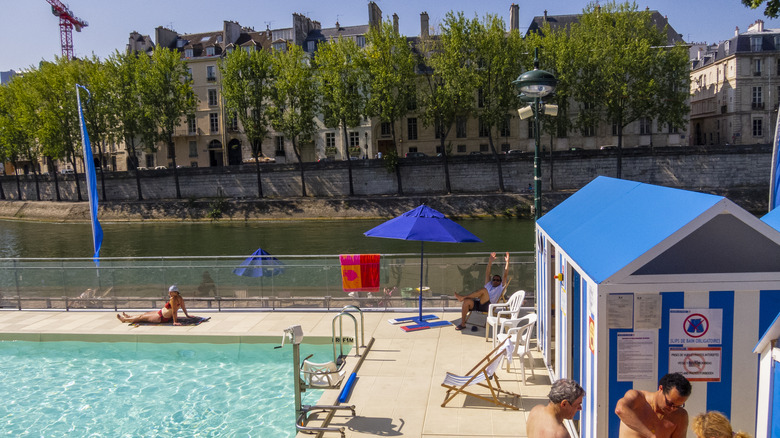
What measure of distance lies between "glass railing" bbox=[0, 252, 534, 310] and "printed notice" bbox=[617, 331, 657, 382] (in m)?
7.48

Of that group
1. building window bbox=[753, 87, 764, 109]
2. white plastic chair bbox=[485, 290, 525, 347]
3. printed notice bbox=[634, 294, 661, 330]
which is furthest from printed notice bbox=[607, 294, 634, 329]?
building window bbox=[753, 87, 764, 109]

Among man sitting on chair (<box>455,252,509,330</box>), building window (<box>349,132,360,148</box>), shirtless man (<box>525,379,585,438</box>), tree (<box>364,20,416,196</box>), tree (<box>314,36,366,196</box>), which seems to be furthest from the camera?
building window (<box>349,132,360,148</box>)

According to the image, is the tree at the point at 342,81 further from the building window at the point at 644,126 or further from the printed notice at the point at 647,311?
the printed notice at the point at 647,311

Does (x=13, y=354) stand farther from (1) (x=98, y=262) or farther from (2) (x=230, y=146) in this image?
(2) (x=230, y=146)

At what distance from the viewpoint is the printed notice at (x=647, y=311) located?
5.54m

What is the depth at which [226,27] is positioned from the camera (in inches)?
2581

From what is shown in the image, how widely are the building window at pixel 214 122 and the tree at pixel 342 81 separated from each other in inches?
715

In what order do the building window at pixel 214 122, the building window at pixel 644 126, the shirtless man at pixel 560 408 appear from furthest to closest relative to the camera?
the building window at pixel 214 122 < the building window at pixel 644 126 < the shirtless man at pixel 560 408

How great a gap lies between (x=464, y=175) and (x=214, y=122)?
1057 inches

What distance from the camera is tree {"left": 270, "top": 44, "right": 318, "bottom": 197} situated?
2004 inches

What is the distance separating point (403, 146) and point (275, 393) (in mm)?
52400

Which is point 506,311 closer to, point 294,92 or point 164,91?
point 294,92

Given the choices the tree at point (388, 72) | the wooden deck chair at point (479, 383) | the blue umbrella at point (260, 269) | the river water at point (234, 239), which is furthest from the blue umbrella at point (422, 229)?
the tree at point (388, 72)

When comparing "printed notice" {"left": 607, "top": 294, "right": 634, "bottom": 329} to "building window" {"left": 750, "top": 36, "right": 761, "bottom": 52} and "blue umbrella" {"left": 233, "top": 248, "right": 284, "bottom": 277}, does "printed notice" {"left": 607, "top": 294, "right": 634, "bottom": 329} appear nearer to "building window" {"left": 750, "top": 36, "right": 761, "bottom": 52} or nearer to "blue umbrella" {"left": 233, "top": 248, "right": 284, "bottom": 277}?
"blue umbrella" {"left": 233, "top": 248, "right": 284, "bottom": 277}
